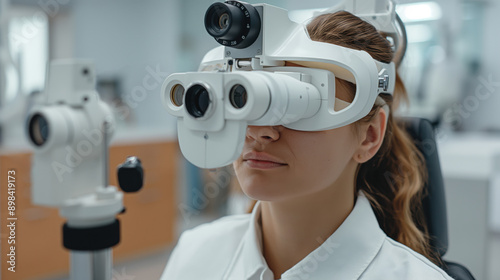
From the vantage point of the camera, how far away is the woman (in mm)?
775

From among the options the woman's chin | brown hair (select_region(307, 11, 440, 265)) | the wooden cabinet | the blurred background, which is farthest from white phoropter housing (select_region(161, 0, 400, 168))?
the wooden cabinet

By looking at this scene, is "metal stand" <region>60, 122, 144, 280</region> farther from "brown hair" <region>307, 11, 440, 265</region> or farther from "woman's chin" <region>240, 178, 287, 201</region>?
"brown hair" <region>307, 11, 440, 265</region>

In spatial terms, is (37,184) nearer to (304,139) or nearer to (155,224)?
(304,139)

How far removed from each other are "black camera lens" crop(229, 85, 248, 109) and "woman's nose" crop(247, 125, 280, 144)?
19 centimetres

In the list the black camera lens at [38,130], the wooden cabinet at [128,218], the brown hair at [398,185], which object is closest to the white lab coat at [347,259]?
the brown hair at [398,185]

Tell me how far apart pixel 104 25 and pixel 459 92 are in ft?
9.64

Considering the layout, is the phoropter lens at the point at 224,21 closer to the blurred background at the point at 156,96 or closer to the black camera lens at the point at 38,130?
the black camera lens at the point at 38,130

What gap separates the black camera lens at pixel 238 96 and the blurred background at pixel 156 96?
119cm

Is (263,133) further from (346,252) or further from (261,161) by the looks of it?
(346,252)

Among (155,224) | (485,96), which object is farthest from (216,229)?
(485,96)

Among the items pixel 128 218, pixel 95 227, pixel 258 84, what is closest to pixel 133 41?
pixel 128 218

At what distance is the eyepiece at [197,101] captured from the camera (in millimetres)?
560

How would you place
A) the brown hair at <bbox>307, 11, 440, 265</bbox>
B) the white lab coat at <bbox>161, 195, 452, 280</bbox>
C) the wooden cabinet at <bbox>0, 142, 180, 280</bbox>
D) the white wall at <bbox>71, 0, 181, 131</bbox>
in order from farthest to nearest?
the white wall at <bbox>71, 0, 181, 131</bbox>, the wooden cabinet at <bbox>0, 142, 180, 280</bbox>, the brown hair at <bbox>307, 11, 440, 265</bbox>, the white lab coat at <bbox>161, 195, 452, 280</bbox>

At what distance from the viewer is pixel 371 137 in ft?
2.94
